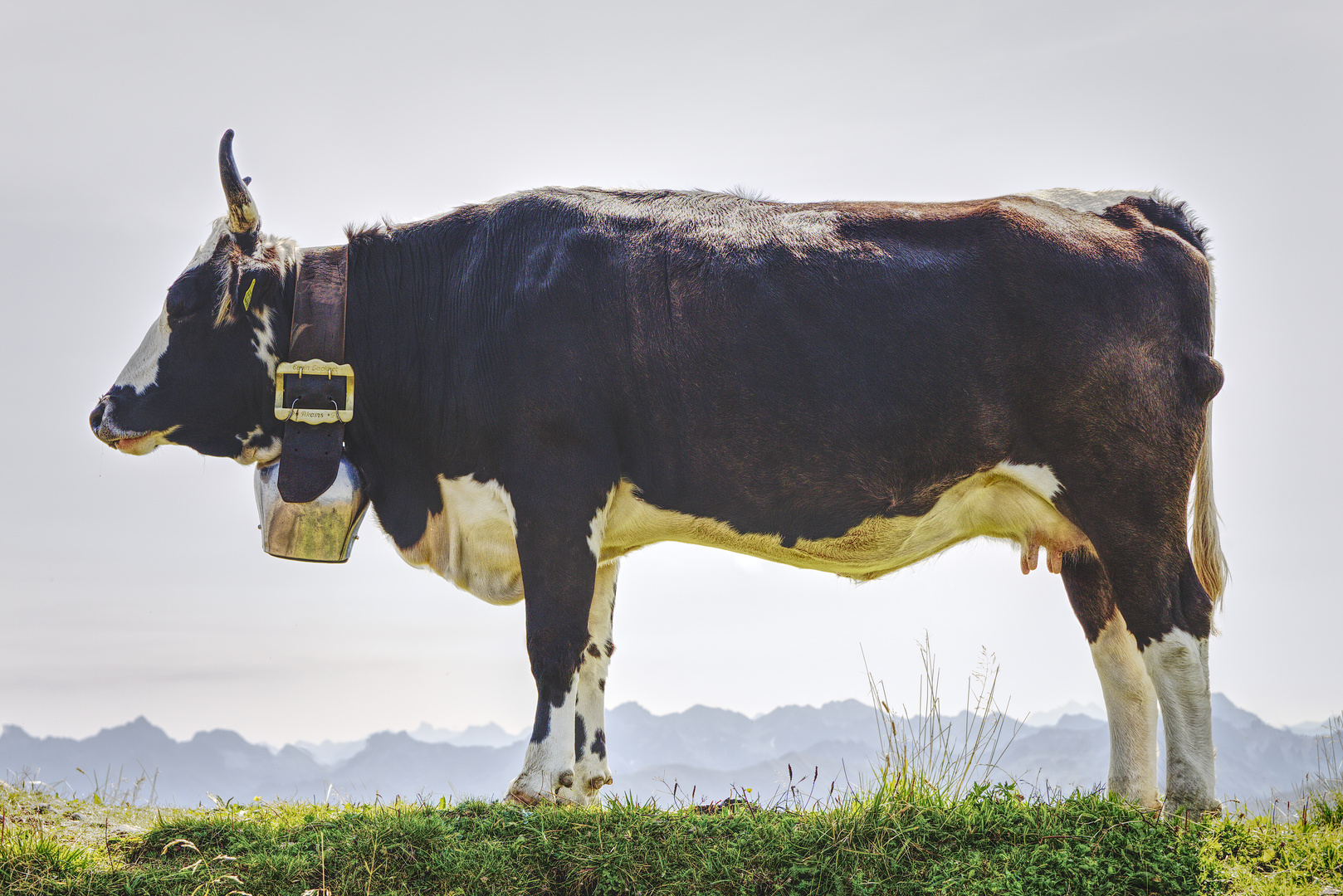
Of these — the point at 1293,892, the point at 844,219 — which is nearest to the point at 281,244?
the point at 844,219

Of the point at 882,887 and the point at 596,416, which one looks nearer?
the point at 882,887

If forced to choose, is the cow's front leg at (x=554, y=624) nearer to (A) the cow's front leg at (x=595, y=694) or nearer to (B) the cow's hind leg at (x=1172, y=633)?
(A) the cow's front leg at (x=595, y=694)

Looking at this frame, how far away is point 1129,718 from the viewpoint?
6852 millimetres

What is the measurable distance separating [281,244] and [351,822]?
3975mm

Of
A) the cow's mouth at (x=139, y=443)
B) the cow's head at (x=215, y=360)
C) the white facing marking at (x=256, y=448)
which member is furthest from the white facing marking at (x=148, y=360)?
the white facing marking at (x=256, y=448)

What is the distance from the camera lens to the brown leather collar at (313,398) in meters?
7.13

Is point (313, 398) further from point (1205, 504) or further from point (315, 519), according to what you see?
point (1205, 504)

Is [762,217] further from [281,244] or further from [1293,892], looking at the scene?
[1293,892]

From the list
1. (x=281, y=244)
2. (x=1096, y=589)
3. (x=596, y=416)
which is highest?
(x=281, y=244)

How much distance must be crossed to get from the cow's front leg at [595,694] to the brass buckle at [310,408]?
200 cm

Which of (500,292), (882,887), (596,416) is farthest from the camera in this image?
(500,292)

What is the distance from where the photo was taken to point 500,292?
6938 millimetres

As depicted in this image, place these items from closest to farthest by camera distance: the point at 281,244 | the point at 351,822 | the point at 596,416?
the point at 351,822 → the point at 596,416 → the point at 281,244

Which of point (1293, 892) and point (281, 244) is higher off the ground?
point (281, 244)
